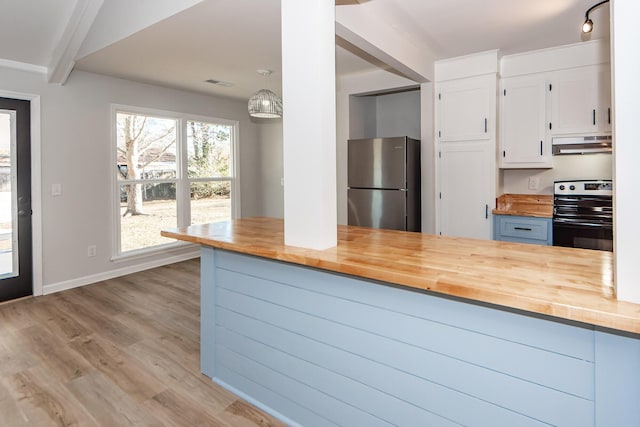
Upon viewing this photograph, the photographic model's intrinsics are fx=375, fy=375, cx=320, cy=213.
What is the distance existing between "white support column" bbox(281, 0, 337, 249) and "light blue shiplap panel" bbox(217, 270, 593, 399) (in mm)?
278

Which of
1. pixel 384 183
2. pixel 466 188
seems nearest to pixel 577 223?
pixel 466 188

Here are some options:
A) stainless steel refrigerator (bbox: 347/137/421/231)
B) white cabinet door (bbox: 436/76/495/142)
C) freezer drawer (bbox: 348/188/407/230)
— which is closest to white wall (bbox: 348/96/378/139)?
stainless steel refrigerator (bbox: 347/137/421/231)

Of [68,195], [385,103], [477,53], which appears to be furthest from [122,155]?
[477,53]

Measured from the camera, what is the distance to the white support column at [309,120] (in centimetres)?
174

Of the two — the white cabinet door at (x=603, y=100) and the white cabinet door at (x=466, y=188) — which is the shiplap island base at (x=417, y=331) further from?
the white cabinet door at (x=603, y=100)

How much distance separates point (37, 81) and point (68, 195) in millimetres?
1162

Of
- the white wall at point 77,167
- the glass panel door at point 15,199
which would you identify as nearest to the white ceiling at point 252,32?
the white wall at point 77,167

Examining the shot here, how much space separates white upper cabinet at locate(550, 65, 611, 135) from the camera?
329 centimetres

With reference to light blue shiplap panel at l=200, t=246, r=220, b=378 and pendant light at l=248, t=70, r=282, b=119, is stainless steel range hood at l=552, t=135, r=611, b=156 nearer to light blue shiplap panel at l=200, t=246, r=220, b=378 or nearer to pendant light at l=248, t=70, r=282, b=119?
pendant light at l=248, t=70, r=282, b=119

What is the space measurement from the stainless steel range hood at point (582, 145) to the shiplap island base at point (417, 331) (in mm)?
2294

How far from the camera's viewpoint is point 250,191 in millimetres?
6156


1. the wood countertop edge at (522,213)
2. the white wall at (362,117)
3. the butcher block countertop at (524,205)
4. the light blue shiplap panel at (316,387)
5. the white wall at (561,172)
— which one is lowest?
the light blue shiplap panel at (316,387)

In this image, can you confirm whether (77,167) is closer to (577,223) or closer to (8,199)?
(8,199)

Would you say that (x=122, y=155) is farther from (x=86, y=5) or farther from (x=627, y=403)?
(x=627, y=403)
